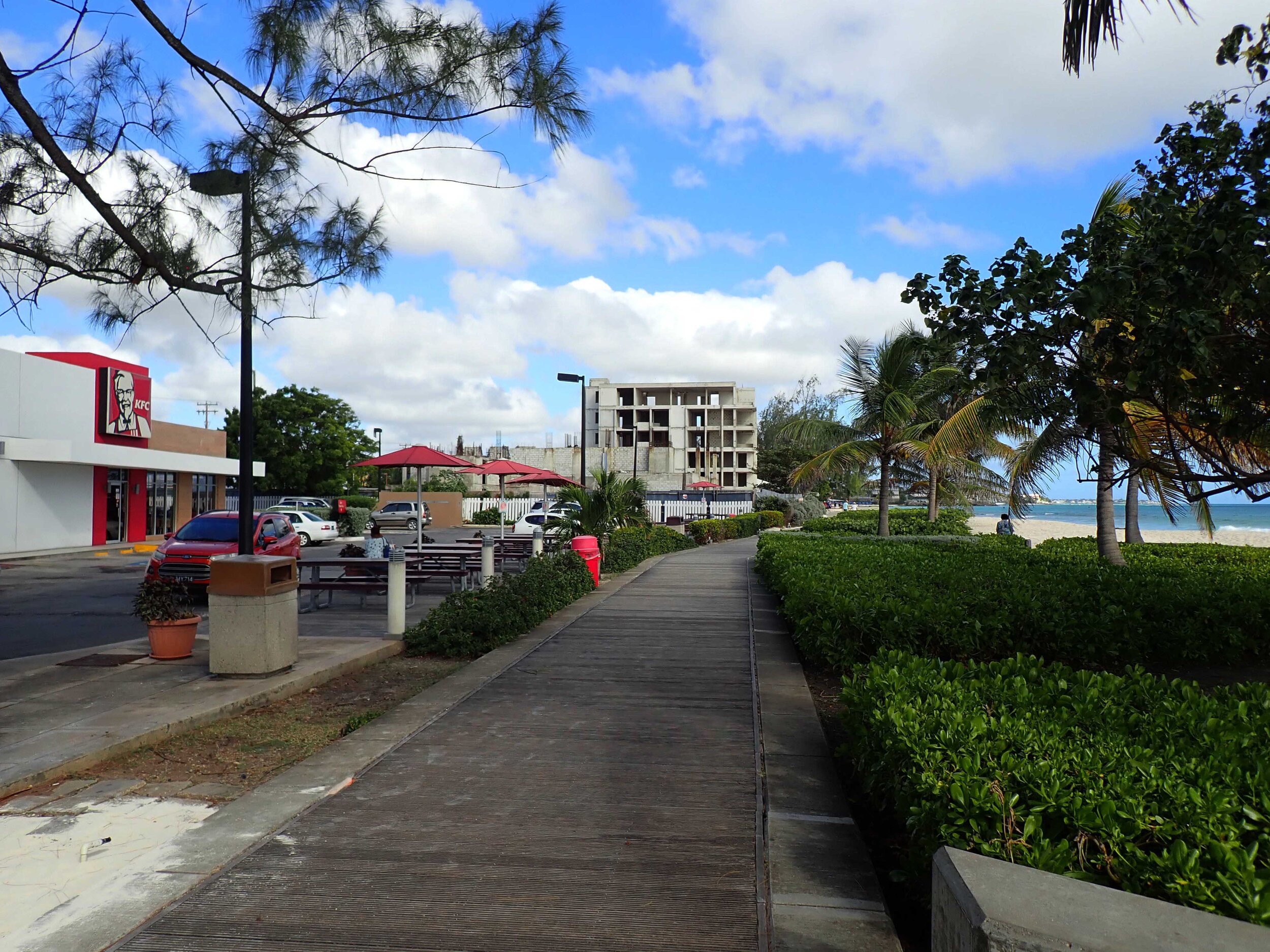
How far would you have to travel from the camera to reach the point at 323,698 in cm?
773

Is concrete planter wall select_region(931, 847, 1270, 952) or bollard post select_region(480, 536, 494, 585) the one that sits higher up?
bollard post select_region(480, 536, 494, 585)

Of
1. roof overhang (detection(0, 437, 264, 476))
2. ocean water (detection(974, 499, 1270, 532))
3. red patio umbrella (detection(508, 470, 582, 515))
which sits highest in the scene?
roof overhang (detection(0, 437, 264, 476))

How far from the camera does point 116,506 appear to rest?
30.8m

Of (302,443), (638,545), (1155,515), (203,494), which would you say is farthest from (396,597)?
(1155,515)

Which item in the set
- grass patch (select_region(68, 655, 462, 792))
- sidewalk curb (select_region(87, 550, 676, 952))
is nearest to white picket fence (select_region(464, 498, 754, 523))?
grass patch (select_region(68, 655, 462, 792))

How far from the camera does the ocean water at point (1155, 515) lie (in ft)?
294

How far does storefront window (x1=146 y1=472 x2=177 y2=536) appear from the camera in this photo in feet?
109

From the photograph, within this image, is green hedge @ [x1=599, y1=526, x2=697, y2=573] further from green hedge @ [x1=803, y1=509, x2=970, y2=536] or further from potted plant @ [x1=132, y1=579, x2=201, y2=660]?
potted plant @ [x1=132, y1=579, x2=201, y2=660]

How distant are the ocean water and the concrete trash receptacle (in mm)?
72394

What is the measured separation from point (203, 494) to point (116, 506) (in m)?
7.79

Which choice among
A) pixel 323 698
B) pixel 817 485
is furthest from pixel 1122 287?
pixel 817 485

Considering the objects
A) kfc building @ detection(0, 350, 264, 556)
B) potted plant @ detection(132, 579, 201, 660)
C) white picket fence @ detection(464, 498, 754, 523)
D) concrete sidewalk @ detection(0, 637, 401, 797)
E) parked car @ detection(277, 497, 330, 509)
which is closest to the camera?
concrete sidewalk @ detection(0, 637, 401, 797)

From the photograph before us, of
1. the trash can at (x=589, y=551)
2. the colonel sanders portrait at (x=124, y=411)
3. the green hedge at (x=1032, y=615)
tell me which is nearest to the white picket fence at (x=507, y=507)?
the colonel sanders portrait at (x=124, y=411)

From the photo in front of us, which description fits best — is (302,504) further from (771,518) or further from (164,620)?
(164,620)
